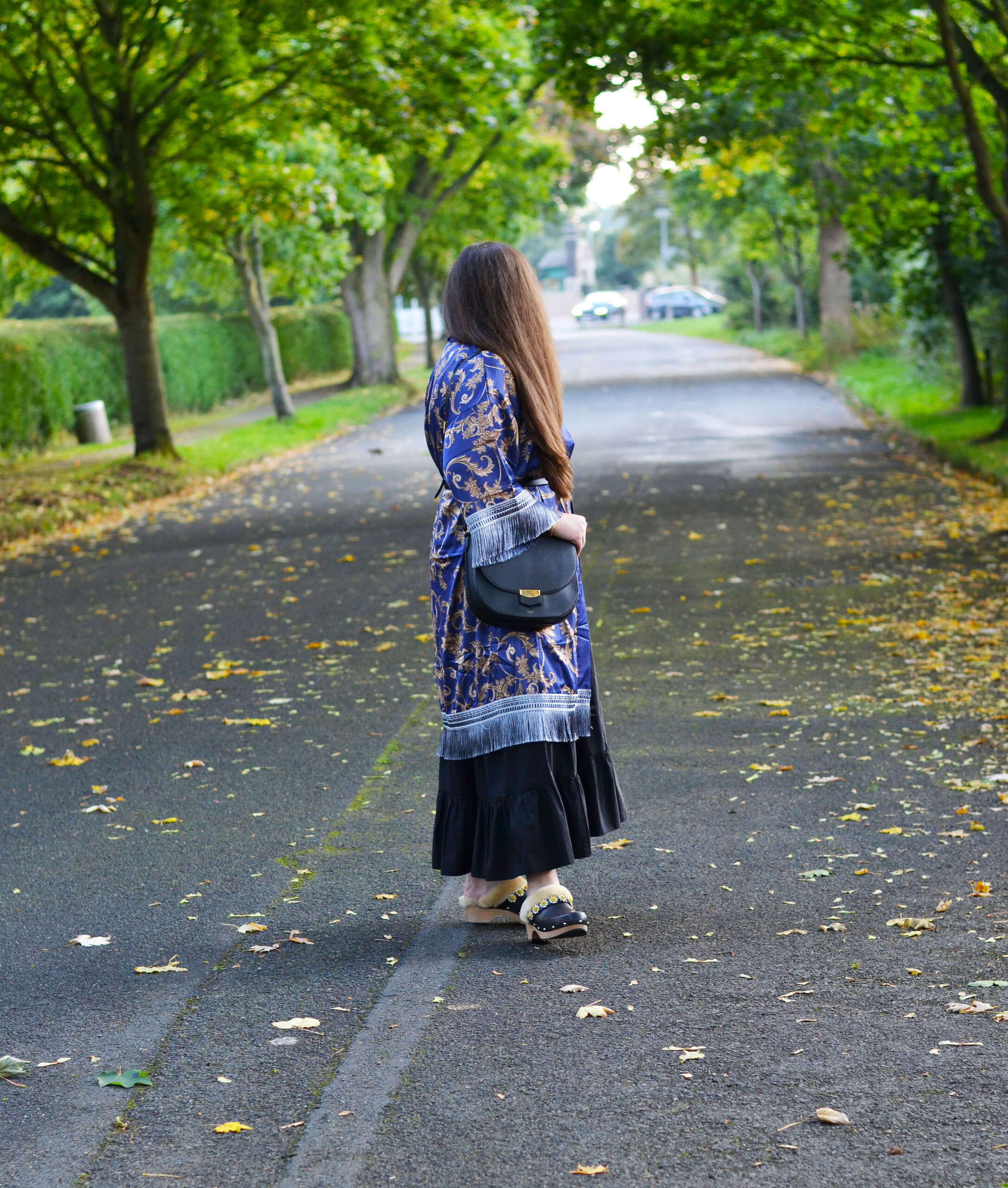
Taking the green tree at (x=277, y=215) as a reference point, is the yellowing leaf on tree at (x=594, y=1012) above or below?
below

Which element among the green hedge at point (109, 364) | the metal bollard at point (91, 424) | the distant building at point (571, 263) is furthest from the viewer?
the distant building at point (571, 263)

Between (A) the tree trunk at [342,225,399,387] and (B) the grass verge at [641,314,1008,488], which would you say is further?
(A) the tree trunk at [342,225,399,387]

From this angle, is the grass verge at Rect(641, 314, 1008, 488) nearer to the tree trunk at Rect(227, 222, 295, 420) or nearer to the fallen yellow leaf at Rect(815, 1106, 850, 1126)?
the tree trunk at Rect(227, 222, 295, 420)

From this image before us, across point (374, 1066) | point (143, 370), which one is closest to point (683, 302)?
point (143, 370)

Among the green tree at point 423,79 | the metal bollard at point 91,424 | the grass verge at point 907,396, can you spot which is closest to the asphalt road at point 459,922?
the grass verge at point 907,396

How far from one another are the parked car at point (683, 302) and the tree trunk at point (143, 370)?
75.7 m

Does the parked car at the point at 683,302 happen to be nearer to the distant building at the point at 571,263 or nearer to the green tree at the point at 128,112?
the distant building at the point at 571,263

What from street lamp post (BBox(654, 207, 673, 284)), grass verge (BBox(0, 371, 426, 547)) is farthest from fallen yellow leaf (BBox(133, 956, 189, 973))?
street lamp post (BBox(654, 207, 673, 284))

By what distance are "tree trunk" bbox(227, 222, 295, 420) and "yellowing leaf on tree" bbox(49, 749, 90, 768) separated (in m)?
20.7

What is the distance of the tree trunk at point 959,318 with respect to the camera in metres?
20.5

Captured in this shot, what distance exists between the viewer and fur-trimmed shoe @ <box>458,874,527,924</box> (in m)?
4.52

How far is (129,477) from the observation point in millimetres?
18141

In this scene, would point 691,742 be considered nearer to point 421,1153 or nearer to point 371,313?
point 421,1153

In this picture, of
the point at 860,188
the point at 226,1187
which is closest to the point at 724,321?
the point at 860,188
